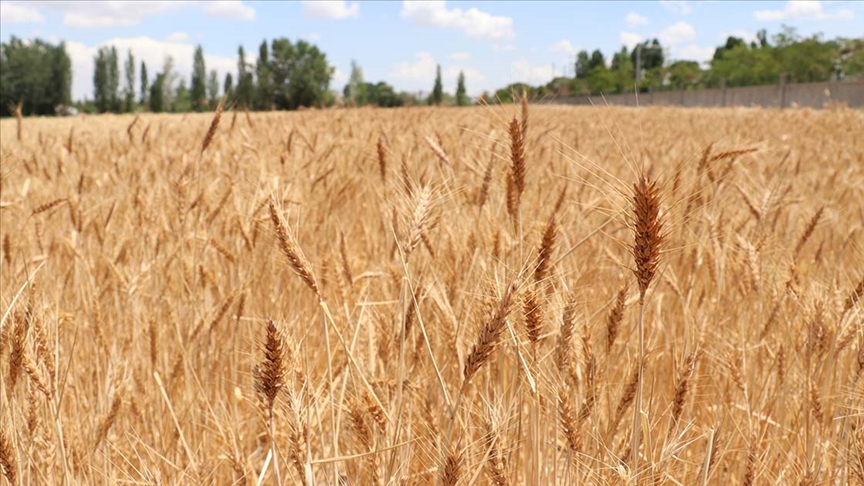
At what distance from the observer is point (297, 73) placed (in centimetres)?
5444

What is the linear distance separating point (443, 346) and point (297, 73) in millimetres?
56049

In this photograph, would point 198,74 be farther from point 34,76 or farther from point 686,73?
point 686,73

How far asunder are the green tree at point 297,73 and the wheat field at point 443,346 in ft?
174

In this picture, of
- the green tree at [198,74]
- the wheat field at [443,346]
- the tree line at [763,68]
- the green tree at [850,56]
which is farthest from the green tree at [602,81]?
the wheat field at [443,346]

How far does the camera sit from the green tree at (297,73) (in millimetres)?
54031

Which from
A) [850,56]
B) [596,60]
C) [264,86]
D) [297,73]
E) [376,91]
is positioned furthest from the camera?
[596,60]

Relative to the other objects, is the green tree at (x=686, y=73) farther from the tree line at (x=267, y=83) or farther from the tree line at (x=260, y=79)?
the tree line at (x=267, y=83)

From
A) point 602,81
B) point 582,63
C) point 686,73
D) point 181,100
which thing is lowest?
point 181,100

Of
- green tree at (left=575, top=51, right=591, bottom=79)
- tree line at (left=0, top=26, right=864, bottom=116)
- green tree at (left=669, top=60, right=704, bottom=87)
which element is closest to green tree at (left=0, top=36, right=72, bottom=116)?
tree line at (left=0, top=26, right=864, bottom=116)

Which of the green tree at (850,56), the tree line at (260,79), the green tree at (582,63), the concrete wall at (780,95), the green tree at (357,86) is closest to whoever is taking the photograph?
the concrete wall at (780,95)

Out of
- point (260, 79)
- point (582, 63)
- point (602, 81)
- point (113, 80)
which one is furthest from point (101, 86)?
point (582, 63)

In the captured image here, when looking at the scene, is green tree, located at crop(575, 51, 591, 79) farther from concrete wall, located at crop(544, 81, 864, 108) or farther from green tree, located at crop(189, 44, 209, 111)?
green tree, located at crop(189, 44, 209, 111)

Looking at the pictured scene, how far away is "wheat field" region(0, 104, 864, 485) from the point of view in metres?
0.92

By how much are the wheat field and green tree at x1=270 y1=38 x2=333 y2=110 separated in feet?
174
